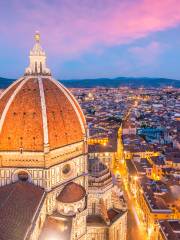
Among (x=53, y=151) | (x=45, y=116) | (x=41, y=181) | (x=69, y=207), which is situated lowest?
(x=69, y=207)

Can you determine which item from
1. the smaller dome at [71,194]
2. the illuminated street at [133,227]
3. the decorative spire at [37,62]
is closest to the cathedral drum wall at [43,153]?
the smaller dome at [71,194]

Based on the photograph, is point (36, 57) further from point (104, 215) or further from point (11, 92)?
point (104, 215)

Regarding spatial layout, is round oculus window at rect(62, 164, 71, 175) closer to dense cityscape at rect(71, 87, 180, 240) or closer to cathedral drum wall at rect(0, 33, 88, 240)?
cathedral drum wall at rect(0, 33, 88, 240)

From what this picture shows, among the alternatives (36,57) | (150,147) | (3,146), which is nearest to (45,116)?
→ (3,146)

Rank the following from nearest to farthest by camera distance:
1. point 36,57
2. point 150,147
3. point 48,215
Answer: point 48,215, point 36,57, point 150,147

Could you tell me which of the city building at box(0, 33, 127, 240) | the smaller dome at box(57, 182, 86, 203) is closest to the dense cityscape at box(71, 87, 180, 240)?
the city building at box(0, 33, 127, 240)

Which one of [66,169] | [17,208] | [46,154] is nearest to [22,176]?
[46,154]
